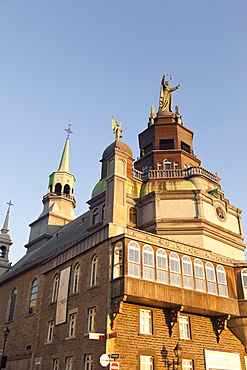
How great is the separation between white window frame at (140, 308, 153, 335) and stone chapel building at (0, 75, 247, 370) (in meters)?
0.06

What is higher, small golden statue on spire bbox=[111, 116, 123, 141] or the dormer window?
small golden statue on spire bbox=[111, 116, 123, 141]

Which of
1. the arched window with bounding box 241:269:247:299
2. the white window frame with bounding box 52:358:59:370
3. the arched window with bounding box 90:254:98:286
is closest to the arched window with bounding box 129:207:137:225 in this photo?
the arched window with bounding box 90:254:98:286

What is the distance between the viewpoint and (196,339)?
24.9 m

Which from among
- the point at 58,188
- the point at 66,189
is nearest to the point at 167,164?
the point at 66,189

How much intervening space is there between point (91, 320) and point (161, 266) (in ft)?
17.7

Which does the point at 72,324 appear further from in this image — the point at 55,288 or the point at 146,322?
the point at 146,322

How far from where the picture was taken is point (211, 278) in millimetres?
26188

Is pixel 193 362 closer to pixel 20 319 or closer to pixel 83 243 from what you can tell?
pixel 83 243

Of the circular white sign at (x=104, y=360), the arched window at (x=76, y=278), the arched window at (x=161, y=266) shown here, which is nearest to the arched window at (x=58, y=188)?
the arched window at (x=76, y=278)

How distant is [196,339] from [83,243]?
9766 mm

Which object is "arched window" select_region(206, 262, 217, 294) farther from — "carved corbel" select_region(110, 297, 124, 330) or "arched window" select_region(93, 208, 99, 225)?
"arched window" select_region(93, 208, 99, 225)

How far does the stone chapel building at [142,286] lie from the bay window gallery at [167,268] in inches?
2.5

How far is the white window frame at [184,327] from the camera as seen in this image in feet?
81.0

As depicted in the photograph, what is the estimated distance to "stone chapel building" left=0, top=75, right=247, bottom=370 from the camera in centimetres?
2245
